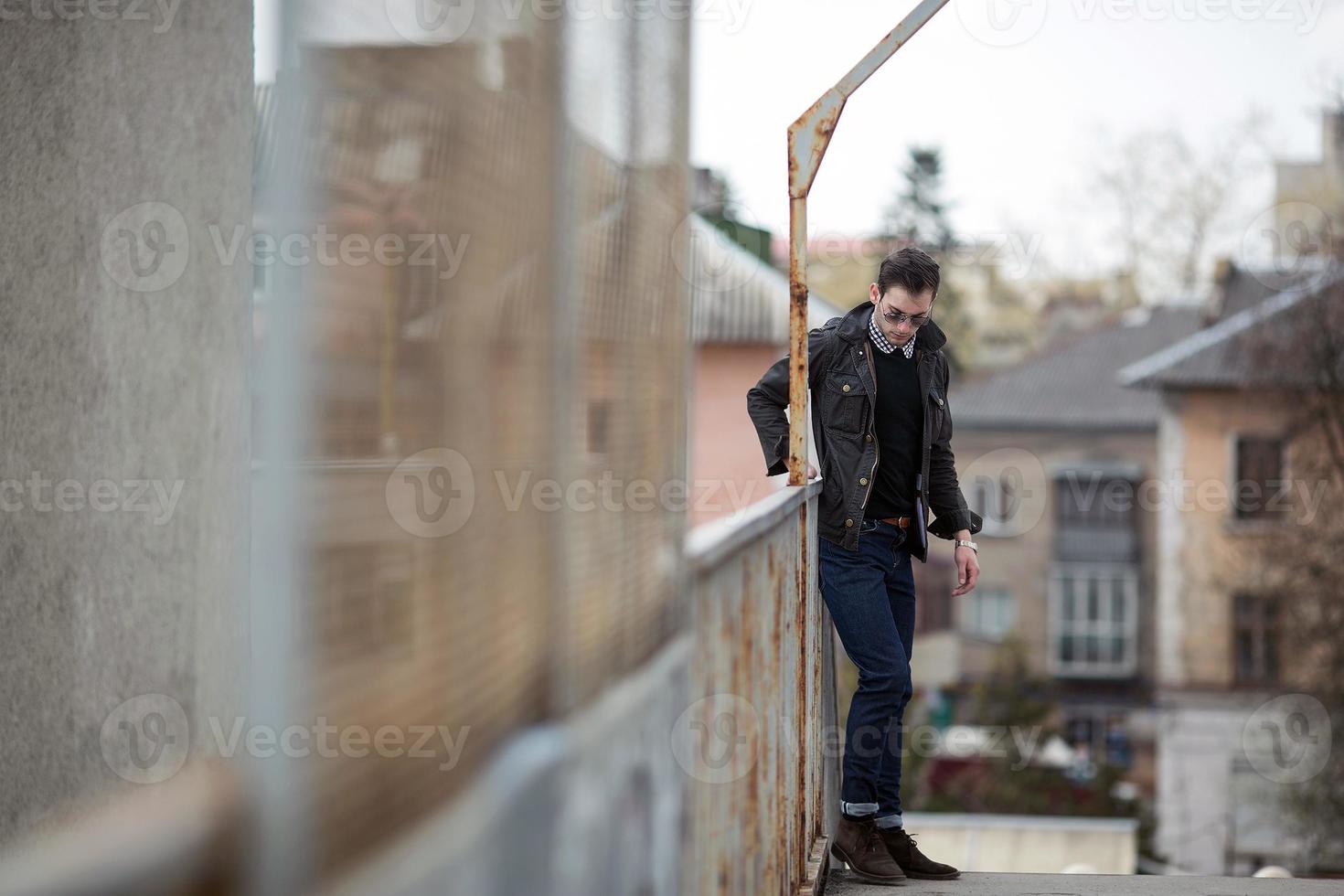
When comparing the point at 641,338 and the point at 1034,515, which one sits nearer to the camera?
the point at 641,338

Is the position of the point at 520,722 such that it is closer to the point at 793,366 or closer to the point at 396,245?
the point at 396,245

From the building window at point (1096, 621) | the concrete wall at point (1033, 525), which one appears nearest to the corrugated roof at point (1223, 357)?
the concrete wall at point (1033, 525)

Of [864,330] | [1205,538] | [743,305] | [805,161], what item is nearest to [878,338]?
[864,330]

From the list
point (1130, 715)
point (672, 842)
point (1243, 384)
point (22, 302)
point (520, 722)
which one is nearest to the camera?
point (520, 722)

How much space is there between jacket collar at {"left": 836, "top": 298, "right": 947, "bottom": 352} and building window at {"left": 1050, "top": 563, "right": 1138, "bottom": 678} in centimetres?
4210

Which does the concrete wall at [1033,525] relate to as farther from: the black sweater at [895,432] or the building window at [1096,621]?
the black sweater at [895,432]

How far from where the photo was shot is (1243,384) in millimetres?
36062

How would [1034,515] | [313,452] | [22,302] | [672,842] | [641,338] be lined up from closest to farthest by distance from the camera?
[313,452] < [641,338] < [672,842] < [22,302] < [1034,515]

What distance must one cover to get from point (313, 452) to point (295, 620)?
0.34ft

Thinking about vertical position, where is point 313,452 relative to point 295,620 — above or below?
above

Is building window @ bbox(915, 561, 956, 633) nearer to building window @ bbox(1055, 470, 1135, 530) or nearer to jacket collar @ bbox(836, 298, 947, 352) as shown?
building window @ bbox(1055, 470, 1135, 530)

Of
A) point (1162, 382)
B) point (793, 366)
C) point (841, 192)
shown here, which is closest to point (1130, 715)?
point (1162, 382)

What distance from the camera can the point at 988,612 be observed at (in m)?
46.3

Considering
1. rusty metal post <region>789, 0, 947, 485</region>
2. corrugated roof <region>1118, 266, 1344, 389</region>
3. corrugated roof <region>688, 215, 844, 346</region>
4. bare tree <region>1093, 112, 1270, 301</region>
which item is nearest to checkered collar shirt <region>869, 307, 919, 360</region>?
rusty metal post <region>789, 0, 947, 485</region>
